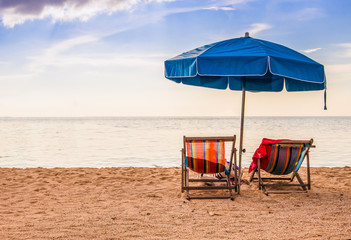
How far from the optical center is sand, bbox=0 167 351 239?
11.6 feet

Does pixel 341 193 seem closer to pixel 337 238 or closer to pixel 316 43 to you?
pixel 337 238

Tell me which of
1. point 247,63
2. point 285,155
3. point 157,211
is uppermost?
point 247,63

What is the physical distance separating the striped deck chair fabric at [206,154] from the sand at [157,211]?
0.48 metres

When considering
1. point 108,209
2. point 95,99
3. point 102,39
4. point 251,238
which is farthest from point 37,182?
point 95,99

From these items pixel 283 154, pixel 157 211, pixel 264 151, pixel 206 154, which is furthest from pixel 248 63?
pixel 157 211

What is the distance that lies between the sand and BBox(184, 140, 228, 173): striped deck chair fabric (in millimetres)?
475

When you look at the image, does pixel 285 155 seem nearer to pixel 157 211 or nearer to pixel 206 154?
pixel 206 154

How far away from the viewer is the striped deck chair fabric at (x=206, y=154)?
4941 mm

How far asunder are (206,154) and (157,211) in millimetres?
1087

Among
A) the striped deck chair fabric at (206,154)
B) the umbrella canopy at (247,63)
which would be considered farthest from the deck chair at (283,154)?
the umbrella canopy at (247,63)

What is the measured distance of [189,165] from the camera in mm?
5004

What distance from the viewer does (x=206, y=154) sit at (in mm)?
4965

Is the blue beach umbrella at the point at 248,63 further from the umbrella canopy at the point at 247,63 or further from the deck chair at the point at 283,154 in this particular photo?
the deck chair at the point at 283,154

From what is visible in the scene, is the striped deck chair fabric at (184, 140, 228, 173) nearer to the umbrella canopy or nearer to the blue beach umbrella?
the blue beach umbrella
